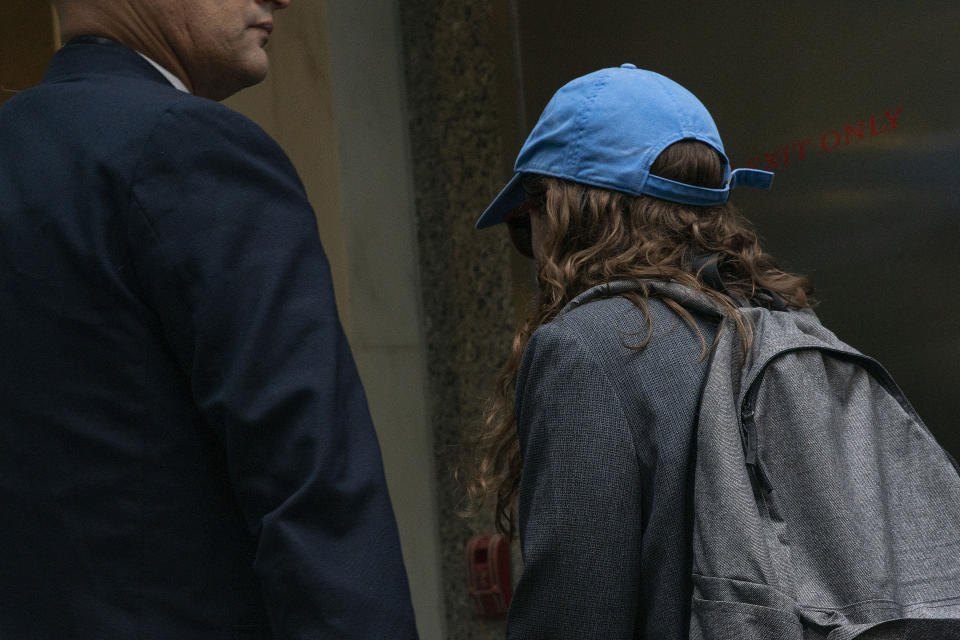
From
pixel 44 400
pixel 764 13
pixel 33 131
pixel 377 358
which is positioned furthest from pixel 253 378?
pixel 377 358

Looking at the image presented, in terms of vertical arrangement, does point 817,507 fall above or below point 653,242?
below

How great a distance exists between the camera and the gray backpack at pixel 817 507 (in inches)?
53.9

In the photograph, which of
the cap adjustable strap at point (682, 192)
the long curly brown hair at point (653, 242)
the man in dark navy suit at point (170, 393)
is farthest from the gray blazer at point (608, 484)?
the man in dark navy suit at point (170, 393)

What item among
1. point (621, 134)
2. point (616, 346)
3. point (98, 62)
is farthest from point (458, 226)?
point (98, 62)

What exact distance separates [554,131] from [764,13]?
1.17m

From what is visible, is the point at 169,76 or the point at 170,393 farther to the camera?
the point at 169,76

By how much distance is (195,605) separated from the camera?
1156mm

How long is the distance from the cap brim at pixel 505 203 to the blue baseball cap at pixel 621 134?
9 centimetres

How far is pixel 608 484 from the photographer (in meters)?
1.52

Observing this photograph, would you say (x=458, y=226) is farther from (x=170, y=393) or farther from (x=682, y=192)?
(x=170, y=393)

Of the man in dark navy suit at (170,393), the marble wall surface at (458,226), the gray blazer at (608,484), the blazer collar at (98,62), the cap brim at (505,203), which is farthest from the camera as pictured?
the marble wall surface at (458,226)

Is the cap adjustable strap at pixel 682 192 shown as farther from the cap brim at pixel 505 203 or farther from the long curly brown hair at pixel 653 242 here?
the cap brim at pixel 505 203

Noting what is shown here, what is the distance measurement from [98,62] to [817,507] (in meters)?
1.08

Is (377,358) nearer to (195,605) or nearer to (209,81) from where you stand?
(209,81)
